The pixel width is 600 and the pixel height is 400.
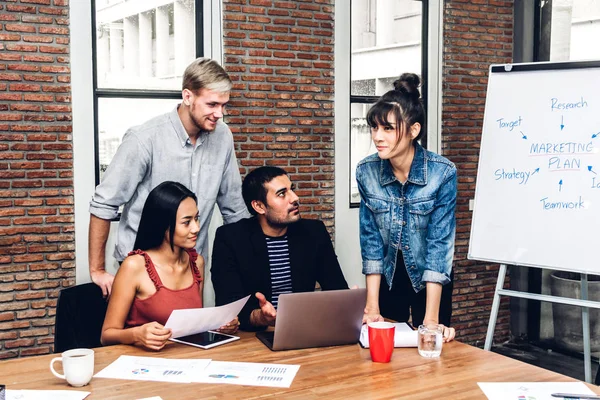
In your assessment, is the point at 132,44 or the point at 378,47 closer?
the point at 132,44

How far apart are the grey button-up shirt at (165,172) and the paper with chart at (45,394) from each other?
1241mm

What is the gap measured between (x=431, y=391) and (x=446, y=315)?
1.19m

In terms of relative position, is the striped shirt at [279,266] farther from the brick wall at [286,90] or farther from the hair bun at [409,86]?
the brick wall at [286,90]

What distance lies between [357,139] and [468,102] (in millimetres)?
1007

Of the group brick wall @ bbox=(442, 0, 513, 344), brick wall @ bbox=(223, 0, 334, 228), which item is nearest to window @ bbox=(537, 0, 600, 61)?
brick wall @ bbox=(442, 0, 513, 344)

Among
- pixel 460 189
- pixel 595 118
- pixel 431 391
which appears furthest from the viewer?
pixel 460 189

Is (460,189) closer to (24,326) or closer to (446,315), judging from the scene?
(446,315)

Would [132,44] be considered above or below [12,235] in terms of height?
above

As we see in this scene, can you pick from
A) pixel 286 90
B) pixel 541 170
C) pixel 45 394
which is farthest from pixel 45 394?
pixel 286 90

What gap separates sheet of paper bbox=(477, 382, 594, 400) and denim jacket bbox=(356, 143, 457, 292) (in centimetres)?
81

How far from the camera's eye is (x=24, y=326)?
395cm

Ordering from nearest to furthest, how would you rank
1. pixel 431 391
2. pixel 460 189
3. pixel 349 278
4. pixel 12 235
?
pixel 431 391 → pixel 12 235 → pixel 349 278 → pixel 460 189

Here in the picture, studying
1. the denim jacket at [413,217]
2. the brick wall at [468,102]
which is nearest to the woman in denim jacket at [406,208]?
the denim jacket at [413,217]

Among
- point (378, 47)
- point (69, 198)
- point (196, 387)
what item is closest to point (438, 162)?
point (196, 387)
